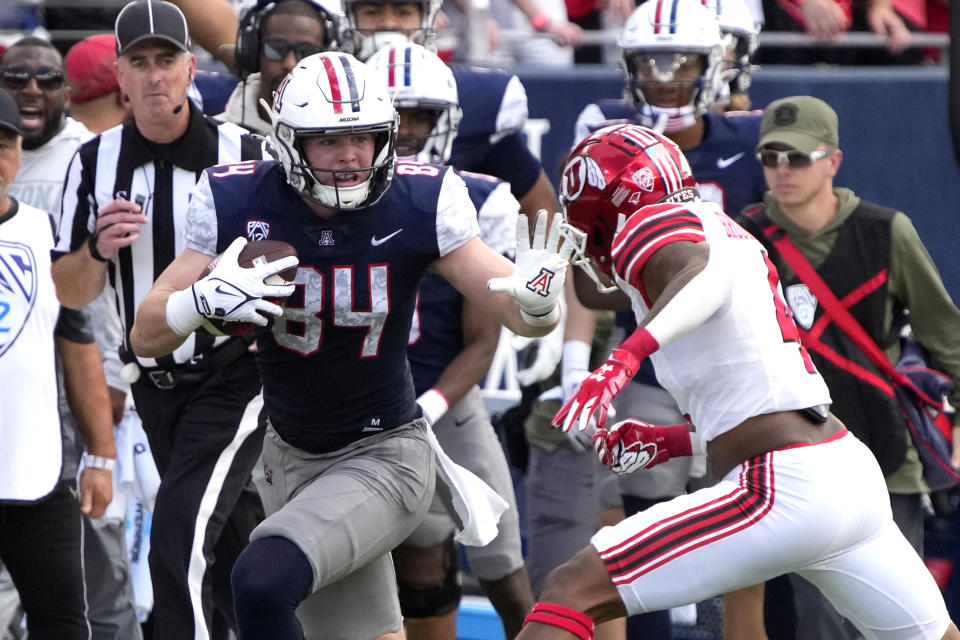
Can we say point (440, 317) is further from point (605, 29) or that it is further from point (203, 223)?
point (605, 29)

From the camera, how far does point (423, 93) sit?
5.33m

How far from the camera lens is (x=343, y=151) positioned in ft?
13.4

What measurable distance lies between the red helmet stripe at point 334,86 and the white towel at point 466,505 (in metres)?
0.89

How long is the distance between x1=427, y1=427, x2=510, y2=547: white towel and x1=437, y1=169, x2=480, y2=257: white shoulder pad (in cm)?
56

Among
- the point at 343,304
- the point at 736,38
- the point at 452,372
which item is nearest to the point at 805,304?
the point at 452,372

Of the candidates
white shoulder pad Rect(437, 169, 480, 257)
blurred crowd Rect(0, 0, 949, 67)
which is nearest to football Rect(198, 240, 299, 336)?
white shoulder pad Rect(437, 169, 480, 257)

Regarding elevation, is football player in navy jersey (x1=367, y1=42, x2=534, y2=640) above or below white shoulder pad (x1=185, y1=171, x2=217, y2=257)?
below

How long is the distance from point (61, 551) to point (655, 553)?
6.61 ft

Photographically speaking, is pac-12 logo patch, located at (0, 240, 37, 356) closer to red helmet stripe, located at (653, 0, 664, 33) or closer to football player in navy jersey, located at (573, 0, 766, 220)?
football player in navy jersey, located at (573, 0, 766, 220)

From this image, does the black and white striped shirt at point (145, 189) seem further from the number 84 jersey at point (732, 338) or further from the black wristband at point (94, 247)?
the number 84 jersey at point (732, 338)

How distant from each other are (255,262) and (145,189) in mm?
1213

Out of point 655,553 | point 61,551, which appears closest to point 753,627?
point 655,553

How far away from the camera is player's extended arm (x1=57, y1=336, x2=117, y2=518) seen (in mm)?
5117

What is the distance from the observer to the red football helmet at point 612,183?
160 inches
